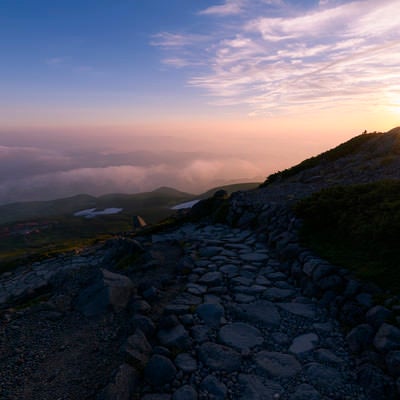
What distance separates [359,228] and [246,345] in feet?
18.1

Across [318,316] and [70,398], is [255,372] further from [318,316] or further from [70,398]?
[70,398]

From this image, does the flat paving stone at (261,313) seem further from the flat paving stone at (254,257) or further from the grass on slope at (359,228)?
the flat paving stone at (254,257)

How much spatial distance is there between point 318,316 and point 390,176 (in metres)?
10.8

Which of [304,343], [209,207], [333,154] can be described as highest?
[333,154]

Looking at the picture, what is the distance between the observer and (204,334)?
22.2ft

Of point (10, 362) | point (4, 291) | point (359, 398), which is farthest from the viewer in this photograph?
point (4, 291)

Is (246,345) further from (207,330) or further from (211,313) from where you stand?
(211,313)

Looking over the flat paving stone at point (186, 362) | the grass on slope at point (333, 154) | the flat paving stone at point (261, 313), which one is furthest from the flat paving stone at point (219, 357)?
the grass on slope at point (333, 154)

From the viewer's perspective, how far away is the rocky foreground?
5.30 m

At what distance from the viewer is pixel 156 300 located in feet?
27.3

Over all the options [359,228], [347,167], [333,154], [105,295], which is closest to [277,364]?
[105,295]

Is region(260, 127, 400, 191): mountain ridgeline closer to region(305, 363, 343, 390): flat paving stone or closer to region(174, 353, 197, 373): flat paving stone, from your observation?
region(305, 363, 343, 390): flat paving stone

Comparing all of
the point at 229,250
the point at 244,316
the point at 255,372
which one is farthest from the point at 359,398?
the point at 229,250

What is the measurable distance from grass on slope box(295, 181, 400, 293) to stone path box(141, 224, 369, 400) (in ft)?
5.37
